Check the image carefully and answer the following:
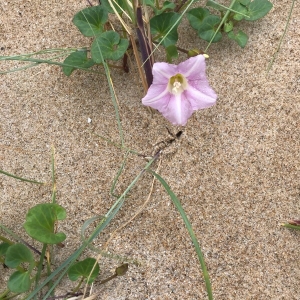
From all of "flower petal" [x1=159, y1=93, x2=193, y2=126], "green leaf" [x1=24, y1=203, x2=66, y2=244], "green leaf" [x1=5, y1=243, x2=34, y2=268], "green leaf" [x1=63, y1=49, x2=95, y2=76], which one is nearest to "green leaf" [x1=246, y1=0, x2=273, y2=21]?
"flower petal" [x1=159, y1=93, x2=193, y2=126]

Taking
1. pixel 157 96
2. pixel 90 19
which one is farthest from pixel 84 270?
pixel 90 19

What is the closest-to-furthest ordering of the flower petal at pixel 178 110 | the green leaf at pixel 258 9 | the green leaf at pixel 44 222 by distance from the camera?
the green leaf at pixel 44 222, the flower petal at pixel 178 110, the green leaf at pixel 258 9

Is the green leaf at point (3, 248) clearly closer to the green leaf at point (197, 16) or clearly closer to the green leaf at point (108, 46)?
the green leaf at point (108, 46)

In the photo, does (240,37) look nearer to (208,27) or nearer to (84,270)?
(208,27)

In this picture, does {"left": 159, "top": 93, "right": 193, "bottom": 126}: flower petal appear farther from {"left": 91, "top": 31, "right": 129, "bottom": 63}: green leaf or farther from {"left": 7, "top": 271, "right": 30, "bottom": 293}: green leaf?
{"left": 7, "top": 271, "right": 30, "bottom": 293}: green leaf

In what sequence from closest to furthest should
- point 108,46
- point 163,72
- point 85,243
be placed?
point 85,243, point 163,72, point 108,46

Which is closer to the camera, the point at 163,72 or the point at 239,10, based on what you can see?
the point at 163,72

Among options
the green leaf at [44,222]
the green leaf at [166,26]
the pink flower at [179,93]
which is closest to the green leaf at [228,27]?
the green leaf at [166,26]
